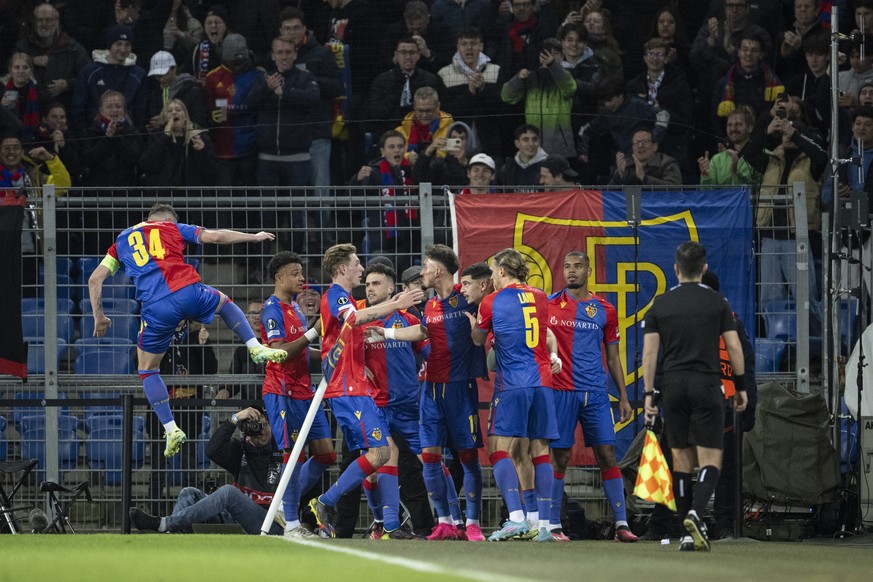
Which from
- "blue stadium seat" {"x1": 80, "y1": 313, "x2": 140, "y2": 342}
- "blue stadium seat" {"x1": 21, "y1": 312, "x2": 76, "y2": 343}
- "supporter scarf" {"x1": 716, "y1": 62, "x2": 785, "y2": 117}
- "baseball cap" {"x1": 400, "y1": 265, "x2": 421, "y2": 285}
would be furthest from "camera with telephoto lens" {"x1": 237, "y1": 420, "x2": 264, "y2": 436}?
"supporter scarf" {"x1": 716, "y1": 62, "x2": 785, "y2": 117}

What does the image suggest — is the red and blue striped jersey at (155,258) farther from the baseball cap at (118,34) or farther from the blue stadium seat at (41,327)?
the baseball cap at (118,34)

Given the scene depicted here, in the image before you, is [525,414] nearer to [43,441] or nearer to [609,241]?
[609,241]

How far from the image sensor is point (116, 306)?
41.8ft

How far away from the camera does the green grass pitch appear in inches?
229

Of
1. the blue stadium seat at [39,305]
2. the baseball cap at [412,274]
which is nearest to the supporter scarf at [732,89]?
the baseball cap at [412,274]

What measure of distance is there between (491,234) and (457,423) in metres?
2.49

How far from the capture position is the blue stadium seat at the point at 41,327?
12.6 m

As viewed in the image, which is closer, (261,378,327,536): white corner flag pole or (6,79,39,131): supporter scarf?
(261,378,327,536): white corner flag pole

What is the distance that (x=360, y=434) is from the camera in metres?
9.87

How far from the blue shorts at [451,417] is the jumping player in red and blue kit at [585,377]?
83 centimetres

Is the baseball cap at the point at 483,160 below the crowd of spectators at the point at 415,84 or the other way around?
below

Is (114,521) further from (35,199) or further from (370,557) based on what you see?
(370,557)

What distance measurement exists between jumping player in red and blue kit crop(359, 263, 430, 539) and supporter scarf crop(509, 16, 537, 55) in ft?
15.1

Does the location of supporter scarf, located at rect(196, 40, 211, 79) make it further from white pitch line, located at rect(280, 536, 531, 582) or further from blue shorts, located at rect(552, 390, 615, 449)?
white pitch line, located at rect(280, 536, 531, 582)
